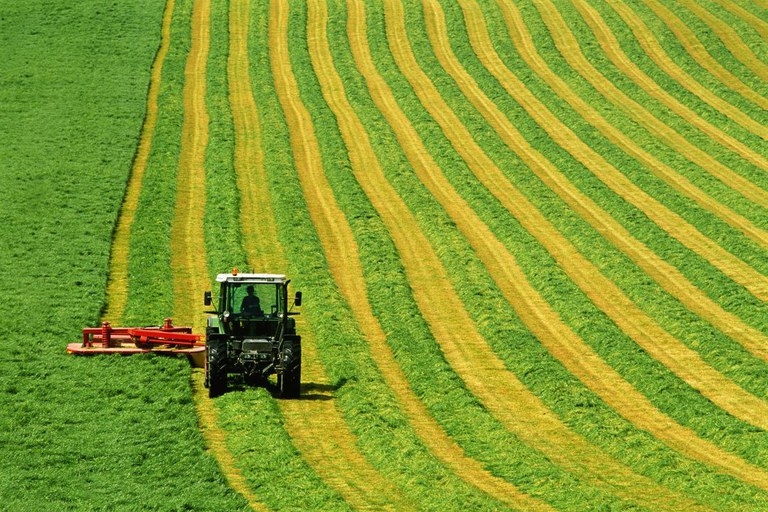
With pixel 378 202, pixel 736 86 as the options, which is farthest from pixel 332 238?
pixel 736 86

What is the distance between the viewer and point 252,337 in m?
24.7

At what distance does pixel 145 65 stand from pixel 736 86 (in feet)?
82.9

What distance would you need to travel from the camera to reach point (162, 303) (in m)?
31.8

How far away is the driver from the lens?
24922mm

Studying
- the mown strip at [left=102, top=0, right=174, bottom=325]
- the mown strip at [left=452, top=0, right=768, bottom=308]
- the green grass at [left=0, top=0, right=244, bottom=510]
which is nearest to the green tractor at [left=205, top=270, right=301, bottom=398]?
the green grass at [left=0, top=0, right=244, bottom=510]

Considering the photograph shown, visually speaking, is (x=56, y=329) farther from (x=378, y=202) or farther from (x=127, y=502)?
(x=378, y=202)

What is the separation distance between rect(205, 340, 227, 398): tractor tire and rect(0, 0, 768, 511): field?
0.33m

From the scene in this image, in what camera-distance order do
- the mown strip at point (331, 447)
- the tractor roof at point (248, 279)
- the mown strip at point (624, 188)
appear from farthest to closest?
the mown strip at point (624, 188)
the tractor roof at point (248, 279)
the mown strip at point (331, 447)

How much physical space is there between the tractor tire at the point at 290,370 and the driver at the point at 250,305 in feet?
3.92

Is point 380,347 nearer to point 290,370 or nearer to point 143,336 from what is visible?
point 290,370

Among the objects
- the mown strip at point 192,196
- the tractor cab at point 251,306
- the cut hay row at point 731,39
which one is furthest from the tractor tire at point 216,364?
the cut hay row at point 731,39

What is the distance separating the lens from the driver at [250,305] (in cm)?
2492

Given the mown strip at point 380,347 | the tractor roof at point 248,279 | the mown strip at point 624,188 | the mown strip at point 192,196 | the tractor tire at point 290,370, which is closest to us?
the mown strip at point 380,347

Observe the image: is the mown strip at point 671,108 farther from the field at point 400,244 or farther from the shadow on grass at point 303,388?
the shadow on grass at point 303,388
